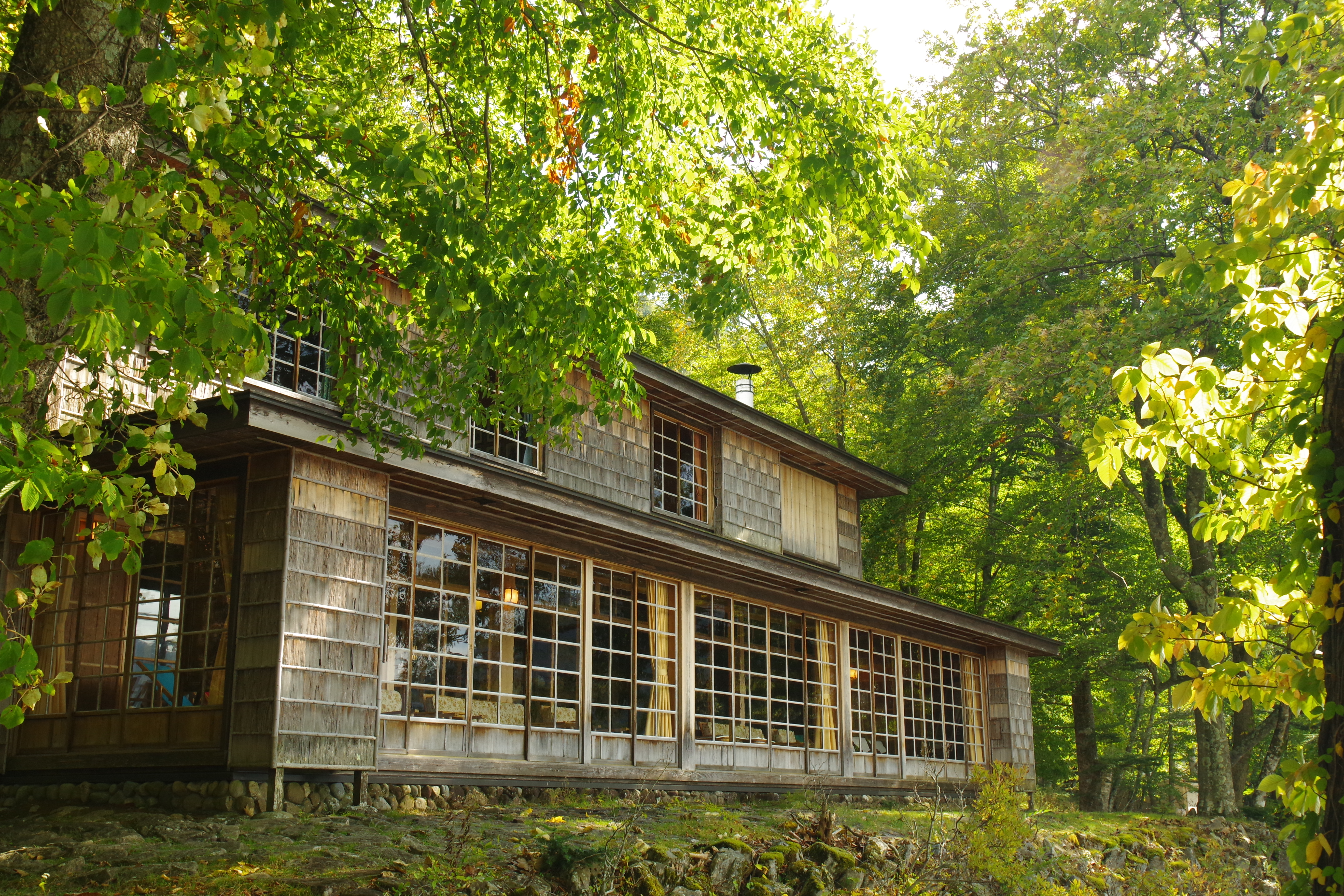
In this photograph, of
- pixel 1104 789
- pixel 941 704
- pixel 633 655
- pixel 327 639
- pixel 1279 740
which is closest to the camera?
pixel 327 639

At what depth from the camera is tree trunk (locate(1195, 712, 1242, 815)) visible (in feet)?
67.5

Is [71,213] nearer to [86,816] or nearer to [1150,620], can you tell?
[1150,620]

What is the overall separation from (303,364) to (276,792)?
483 cm

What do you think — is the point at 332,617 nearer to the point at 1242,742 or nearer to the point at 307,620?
the point at 307,620

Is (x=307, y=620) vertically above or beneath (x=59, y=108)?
beneath

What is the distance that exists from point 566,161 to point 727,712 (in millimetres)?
8319

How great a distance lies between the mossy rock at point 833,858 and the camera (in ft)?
30.8

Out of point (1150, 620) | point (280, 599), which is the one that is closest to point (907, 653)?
point (280, 599)

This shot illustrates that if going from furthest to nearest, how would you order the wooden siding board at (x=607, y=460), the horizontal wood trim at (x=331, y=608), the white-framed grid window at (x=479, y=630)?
the wooden siding board at (x=607, y=460)
the white-framed grid window at (x=479, y=630)
the horizontal wood trim at (x=331, y=608)

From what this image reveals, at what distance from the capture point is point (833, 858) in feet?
31.1

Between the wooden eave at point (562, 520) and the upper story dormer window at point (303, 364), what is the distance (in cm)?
38

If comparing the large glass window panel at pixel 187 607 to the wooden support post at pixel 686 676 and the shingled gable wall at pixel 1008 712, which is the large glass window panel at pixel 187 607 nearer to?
the wooden support post at pixel 686 676

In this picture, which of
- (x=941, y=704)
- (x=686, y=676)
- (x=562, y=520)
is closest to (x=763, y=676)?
(x=686, y=676)

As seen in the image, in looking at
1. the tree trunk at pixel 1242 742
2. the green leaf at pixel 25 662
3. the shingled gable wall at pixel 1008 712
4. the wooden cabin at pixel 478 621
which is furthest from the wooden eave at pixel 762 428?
the green leaf at pixel 25 662
